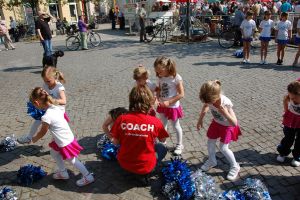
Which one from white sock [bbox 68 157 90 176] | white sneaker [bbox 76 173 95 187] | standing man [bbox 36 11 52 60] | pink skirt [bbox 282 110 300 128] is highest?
standing man [bbox 36 11 52 60]

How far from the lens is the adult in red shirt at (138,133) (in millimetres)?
3355

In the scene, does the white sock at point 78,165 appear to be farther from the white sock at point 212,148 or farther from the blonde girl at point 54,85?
the white sock at point 212,148

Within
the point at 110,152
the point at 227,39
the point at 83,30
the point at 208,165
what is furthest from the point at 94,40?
the point at 208,165

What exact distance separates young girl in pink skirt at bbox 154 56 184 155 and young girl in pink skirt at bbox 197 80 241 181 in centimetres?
A: 56

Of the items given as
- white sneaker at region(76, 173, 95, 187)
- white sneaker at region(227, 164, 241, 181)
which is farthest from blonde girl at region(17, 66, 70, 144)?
white sneaker at region(227, 164, 241, 181)

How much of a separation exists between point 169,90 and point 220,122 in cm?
91

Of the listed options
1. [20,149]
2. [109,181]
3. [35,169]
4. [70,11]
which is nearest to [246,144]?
[109,181]

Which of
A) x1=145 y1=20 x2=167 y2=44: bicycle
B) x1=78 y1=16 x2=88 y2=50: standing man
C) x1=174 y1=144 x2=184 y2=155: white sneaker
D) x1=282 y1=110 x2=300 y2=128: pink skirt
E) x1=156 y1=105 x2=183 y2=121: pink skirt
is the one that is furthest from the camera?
x1=145 y1=20 x2=167 y2=44: bicycle

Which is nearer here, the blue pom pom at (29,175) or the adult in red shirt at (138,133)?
the adult in red shirt at (138,133)

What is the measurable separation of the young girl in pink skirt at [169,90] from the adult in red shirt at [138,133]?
0.75m

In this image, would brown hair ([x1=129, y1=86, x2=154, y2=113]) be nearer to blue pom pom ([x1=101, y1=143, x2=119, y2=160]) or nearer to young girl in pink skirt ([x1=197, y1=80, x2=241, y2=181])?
young girl in pink skirt ([x1=197, y1=80, x2=241, y2=181])

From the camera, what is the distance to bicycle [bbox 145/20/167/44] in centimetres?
1662

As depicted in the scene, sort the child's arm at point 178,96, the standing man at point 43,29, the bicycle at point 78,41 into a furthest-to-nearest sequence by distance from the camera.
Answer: the bicycle at point 78,41 → the standing man at point 43,29 → the child's arm at point 178,96

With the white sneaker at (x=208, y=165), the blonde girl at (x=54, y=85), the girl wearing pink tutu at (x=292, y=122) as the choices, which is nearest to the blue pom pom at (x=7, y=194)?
the blonde girl at (x=54, y=85)
